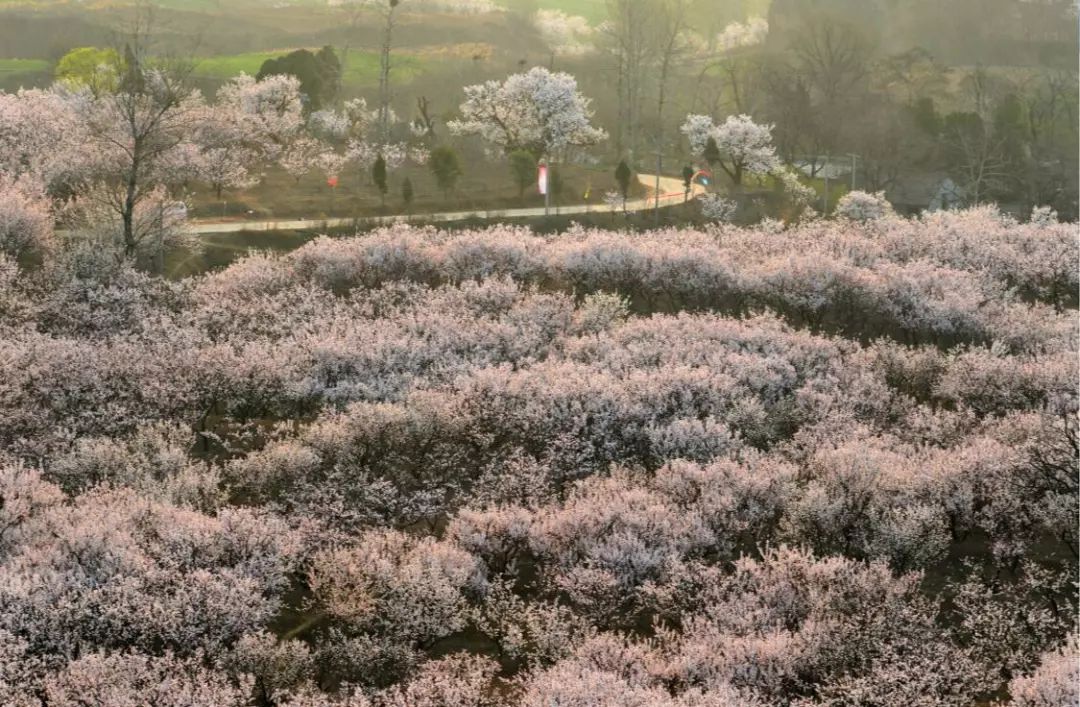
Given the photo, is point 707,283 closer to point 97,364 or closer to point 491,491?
point 491,491

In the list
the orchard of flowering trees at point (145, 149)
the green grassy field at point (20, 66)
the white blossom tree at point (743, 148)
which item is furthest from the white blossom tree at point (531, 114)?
the green grassy field at point (20, 66)

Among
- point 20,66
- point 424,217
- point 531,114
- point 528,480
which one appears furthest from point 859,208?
point 20,66

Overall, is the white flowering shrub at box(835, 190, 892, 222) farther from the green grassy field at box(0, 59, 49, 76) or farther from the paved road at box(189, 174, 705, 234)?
the green grassy field at box(0, 59, 49, 76)

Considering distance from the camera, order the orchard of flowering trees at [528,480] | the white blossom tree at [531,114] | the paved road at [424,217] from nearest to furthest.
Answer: the orchard of flowering trees at [528,480] → the paved road at [424,217] → the white blossom tree at [531,114]

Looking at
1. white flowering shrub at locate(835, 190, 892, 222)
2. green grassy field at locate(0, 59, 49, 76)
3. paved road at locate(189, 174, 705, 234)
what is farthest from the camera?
green grassy field at locate(0, 59, 49, 76)

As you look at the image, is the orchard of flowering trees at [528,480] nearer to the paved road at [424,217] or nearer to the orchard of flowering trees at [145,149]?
the orchard of flowering trees at [145,149]

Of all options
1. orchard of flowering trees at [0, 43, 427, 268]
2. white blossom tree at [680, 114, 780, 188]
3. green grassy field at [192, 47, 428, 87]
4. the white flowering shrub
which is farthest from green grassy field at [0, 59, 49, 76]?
the white flowering shrub

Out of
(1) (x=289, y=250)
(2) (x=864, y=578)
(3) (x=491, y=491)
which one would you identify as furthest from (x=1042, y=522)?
(1) (x=289, y=250)
